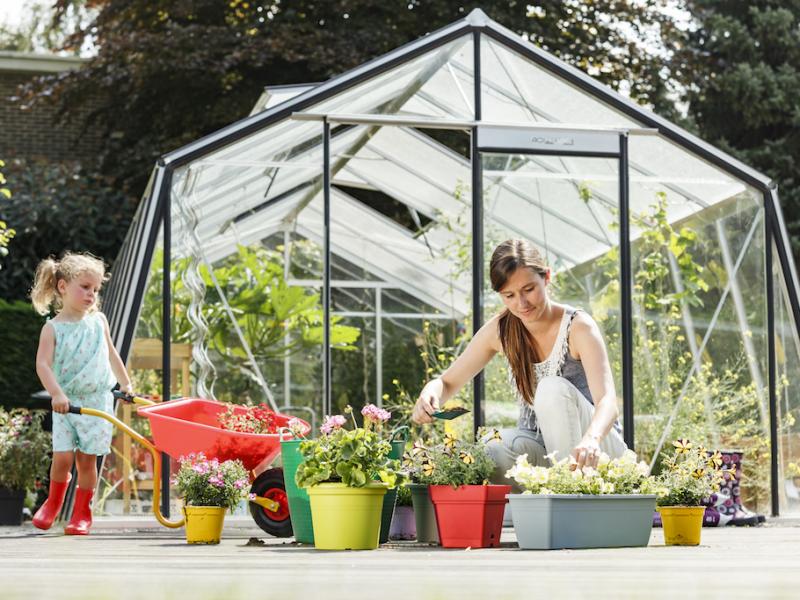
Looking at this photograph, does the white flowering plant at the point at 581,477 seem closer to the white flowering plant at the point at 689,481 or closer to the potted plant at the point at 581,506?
the potted plant at the point at 581,506

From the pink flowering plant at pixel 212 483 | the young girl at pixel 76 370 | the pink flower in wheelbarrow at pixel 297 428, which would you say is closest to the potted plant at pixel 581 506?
the pink flower in wheelbarrow at pixel 297 428

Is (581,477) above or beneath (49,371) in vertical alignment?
beneath

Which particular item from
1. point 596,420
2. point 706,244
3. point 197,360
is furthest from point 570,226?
point 596,420

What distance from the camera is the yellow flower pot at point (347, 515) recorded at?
371cm

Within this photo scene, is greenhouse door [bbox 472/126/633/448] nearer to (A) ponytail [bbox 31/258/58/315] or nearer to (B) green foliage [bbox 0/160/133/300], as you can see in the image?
(A) ponytail [bbox 31/258/58/315]

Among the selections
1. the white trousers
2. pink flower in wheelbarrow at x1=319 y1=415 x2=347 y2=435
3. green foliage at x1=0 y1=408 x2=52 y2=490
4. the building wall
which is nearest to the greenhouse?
green foliage at x1=0 y1=408 x2=52 y2=490

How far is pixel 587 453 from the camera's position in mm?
3572

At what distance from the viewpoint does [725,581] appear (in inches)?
98.0

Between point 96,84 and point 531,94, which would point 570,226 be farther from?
point 96,84

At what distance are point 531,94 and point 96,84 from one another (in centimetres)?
723

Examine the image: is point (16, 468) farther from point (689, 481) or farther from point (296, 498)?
point (689, 481)

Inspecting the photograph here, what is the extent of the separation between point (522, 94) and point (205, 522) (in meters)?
2.93

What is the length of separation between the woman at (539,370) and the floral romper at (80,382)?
154cm

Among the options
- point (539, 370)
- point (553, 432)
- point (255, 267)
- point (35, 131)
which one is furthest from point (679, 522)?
point (35, 131)
